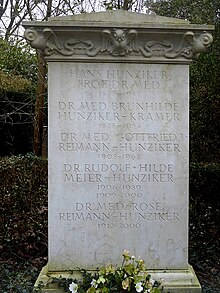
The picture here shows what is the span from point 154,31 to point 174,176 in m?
1.46

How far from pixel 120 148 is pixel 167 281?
1412 millimetres

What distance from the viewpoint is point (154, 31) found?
14.4ft

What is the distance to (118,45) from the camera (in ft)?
14.3

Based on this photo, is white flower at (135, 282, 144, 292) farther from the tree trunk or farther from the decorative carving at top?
the tree trunk

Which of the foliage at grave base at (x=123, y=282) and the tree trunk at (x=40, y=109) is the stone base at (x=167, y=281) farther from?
the tree trunk at (x=40, y=109)

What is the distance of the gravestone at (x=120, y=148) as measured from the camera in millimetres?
4461

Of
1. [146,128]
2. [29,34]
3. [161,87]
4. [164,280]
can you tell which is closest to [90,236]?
[164,280]

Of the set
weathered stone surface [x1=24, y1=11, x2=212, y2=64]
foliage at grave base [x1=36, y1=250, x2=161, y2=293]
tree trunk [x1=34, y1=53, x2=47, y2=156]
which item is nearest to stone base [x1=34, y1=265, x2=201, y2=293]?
foliage at grave base [x1=36, y1=250, x2=161, y2=293]

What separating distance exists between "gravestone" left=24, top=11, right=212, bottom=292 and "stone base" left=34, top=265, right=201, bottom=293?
10mm

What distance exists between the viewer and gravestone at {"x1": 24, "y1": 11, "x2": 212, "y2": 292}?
4.46m

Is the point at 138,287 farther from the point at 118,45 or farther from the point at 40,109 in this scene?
the point at 40,109

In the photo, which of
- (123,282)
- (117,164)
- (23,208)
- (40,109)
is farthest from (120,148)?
(40,109)

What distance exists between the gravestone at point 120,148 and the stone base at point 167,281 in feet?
0.03

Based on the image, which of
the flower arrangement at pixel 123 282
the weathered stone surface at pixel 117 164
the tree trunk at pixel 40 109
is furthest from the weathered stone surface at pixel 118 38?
the tree trunk at pixel 40 109
